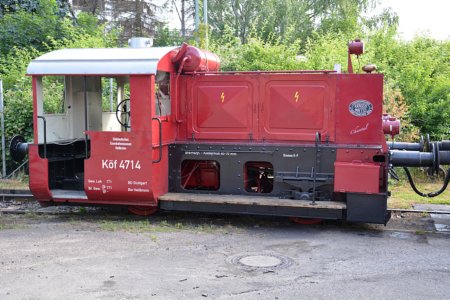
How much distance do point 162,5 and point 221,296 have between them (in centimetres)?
2656

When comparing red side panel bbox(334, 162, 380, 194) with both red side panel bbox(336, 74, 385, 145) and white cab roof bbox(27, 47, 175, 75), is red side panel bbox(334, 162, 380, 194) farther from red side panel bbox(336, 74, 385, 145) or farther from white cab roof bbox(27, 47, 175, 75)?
white cab roof bbox(27, 47, 175, 75)

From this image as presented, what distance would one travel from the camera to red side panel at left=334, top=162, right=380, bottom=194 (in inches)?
312

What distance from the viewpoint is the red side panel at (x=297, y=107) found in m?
8.36

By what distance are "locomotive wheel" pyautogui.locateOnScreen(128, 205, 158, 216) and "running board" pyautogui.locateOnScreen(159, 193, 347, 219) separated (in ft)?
1.40

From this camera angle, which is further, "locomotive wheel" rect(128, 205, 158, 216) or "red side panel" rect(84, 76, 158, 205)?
"locomotive wheel" rect(128, 205, 158, 216)

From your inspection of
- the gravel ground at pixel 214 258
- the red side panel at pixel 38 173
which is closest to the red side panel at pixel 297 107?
the gravel ground at pixel 214 258

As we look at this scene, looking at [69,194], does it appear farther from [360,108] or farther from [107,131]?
[360,108]

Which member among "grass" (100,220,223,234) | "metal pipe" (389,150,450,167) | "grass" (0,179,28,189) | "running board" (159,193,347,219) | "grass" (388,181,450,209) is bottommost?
"grass" (100,220,223,234)

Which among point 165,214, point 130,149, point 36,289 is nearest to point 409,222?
point 165,214

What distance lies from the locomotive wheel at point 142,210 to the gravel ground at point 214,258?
146 millimetres

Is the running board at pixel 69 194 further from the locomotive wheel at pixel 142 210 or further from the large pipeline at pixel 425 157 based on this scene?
the large pipeline at pixel 425 157

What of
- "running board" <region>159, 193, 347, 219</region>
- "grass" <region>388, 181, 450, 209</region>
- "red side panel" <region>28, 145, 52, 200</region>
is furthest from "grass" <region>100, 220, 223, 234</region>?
"grass" <region>388, 181, 450, 209</region>

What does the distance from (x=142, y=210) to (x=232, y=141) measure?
1879mm

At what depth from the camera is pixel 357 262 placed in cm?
662
